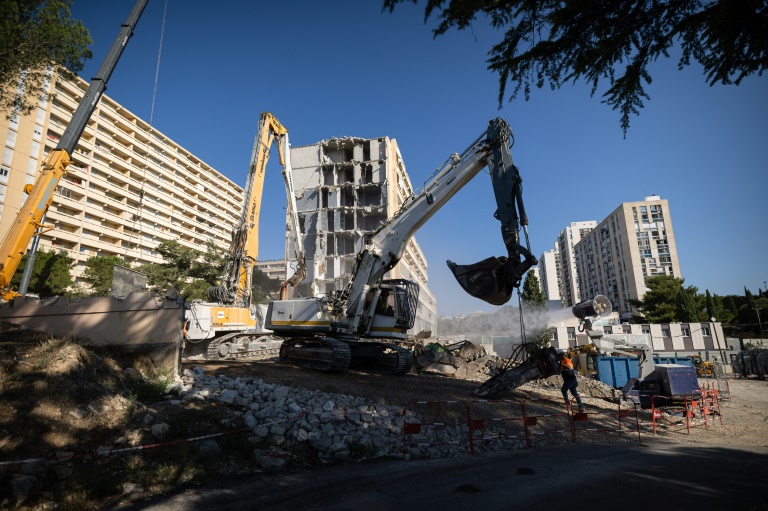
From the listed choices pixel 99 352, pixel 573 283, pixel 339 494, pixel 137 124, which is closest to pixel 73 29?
pixel 99 352

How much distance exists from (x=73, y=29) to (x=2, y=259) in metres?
8.29

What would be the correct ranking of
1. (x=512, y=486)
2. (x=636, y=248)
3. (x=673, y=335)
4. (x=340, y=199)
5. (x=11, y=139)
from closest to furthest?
1. (x=512, y=486)
2. (x=673, y=335)
3. (x=11, y=139)
4. (x=340, y=199)
5. (x=636, y=248)

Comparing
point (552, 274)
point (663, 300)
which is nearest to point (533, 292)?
point (663, 300)

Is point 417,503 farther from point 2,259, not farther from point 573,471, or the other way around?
point 2,259

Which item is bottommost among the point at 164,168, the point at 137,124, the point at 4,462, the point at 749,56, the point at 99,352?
the point at 4,462

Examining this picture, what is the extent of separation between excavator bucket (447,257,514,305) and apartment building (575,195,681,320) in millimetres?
77281

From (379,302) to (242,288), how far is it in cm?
906

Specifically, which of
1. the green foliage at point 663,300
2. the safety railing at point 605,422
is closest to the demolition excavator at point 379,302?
the safety railing at point 605,422

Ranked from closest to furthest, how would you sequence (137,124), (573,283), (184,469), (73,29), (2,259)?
1. (184,469)
2. (2,259)
3. (73,29)
4. (137,124)
5. (573,283)

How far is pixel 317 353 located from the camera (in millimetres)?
12281

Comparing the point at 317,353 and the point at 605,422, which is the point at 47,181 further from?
the point at 605,422

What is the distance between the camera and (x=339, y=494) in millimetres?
4785

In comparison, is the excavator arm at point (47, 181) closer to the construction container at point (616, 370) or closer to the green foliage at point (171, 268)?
the construction container at point (616, 370)

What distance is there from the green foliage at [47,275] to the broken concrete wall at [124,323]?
27.6 metres
